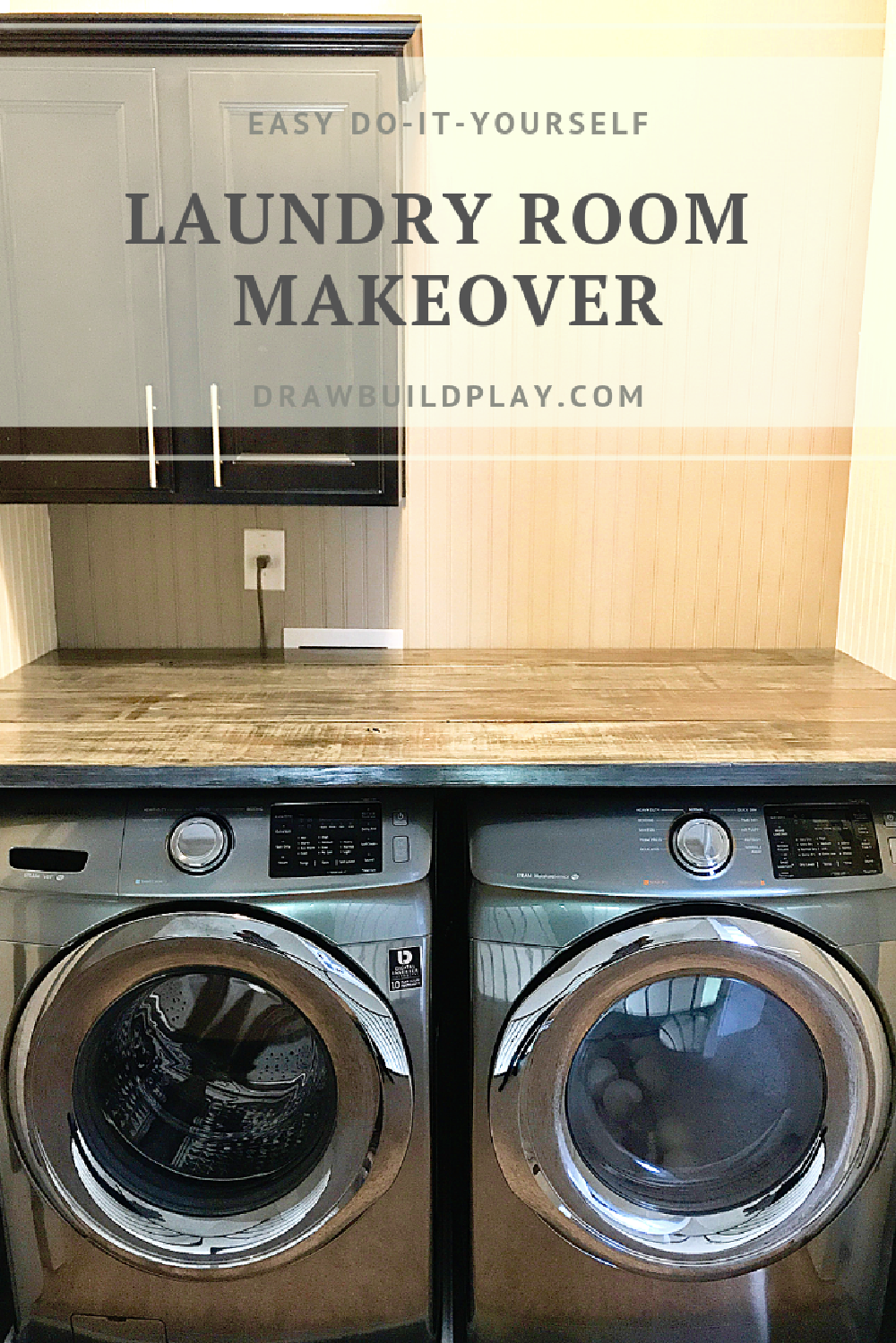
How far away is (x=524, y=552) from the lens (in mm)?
2250

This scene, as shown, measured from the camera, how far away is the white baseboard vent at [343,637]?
2.27 metres

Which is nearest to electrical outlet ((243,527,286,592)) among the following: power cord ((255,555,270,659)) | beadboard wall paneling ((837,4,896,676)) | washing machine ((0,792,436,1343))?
power cord ((255,555,270,659))

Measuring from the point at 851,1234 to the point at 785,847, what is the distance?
65cm

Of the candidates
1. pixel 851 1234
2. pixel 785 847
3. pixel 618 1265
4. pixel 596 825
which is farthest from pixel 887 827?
pixel 618 1265

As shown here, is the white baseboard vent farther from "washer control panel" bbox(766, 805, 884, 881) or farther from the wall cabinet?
"washer control panel" bbox(766, 805, 884, 881)

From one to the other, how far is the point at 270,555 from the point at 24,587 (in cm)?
52

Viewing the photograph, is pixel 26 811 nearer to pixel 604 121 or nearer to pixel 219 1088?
pixel 219 1088

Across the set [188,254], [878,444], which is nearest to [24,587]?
[188,254]

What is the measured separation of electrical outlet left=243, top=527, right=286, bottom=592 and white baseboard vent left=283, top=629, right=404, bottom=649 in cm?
11

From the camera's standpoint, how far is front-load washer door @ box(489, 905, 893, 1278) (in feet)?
4.94

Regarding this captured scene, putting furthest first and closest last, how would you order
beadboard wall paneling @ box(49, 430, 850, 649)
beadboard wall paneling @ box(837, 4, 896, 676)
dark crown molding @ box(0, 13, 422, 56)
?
beadboard wall paneling @ box(49, 430, 850, 649) < beadboard wall paneling @ box(837, 4, 896, 676) < dark crown molding @ box(0, 13, 422, 56)

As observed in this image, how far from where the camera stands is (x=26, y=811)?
158cm

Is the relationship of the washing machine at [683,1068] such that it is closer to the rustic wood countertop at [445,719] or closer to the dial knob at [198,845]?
the rustic wood countertop at [445,719]

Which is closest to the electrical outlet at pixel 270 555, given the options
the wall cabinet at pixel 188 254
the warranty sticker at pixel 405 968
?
the wall cabinet at pixel 188 254
